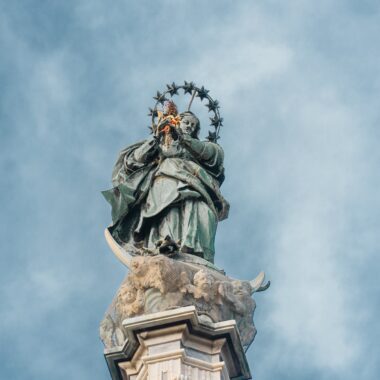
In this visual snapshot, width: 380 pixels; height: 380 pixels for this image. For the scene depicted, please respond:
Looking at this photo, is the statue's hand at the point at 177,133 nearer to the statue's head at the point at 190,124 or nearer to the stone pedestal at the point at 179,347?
the statue's head at the point at 190,124

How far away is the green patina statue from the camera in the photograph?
18.6 m

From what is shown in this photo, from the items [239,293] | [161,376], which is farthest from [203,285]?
[161,376]

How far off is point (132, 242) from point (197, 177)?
168cm

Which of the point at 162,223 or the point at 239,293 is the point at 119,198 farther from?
the point at 239,293

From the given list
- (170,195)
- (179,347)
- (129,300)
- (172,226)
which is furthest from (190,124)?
(179,347)

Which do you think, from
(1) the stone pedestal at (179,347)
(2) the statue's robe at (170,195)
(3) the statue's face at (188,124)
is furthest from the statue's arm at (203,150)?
(1) the stone pedestal at (179,347)

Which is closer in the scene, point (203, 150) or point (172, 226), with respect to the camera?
point (172, 226)

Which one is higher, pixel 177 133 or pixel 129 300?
pixel 177 133

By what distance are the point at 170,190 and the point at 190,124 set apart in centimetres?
212

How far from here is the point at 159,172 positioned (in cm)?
1955

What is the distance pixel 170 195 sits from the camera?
1898 cm

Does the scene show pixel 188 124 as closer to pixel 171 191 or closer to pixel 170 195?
pixel 171 191

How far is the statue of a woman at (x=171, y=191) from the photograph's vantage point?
1861cm

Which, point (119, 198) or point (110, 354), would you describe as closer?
point (110, 354)
